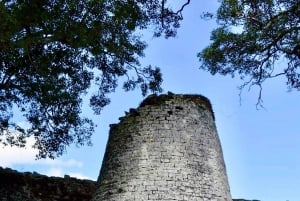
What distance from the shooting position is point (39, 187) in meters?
15.0

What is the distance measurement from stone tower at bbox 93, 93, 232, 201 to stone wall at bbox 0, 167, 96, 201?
3.61 m

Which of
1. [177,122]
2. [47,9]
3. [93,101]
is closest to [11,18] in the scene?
[47,9]

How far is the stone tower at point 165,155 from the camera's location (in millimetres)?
10727

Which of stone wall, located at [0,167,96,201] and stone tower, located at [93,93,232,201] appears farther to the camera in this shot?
stone wall, located at [0,167,96,201]

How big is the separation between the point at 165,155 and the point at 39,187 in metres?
5.47

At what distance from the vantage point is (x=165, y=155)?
36.3 feet

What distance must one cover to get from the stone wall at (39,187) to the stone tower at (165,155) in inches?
142

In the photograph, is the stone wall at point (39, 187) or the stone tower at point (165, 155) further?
the stone wall at point (39, 187)

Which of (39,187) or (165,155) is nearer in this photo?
(165,155)

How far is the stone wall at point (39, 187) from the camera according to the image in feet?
47.2

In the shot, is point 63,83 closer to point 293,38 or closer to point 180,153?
point 180,153

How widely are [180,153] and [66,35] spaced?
3.55 m

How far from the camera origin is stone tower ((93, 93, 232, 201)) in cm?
1073

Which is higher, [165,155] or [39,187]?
[39,187]
